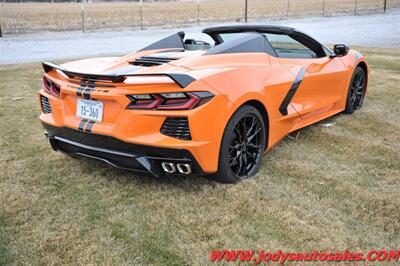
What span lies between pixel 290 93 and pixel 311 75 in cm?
50

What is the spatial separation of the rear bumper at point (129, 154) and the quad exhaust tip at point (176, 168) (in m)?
0.02

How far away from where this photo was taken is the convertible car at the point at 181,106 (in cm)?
305

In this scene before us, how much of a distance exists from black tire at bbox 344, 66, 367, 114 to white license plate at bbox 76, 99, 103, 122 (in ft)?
11.6

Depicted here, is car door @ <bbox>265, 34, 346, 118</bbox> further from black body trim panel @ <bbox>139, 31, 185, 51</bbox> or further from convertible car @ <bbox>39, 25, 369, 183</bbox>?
black body trim panel @ <bbox>139, 31, 185, 51</bbox>

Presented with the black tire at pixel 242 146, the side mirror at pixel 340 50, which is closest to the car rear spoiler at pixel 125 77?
the black tire at pixel 242 146

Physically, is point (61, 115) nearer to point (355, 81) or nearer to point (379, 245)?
point (379, 245)

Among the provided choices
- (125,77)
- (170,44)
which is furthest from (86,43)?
(125,77)

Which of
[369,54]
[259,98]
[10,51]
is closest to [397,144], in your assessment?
[259,98]

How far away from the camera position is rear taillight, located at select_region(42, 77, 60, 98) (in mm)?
3592

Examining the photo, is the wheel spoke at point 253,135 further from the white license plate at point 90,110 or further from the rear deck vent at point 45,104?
the rear deck vent at point 45,104

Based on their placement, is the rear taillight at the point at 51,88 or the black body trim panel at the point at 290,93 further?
the black body trim panel at the point at 290,93

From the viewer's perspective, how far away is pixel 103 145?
3.25 metres

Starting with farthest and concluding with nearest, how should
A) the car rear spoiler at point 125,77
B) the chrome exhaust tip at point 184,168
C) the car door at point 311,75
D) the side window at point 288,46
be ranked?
the side window at point 288,46, the car door at point 311,75, the chrome exhaust tip at point 184,168, the car rear spoiler at point 125,77

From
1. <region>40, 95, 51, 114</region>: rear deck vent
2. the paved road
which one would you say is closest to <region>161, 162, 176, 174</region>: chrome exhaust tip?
<region>40, 95, 51, 114</region>: rear deck vent
